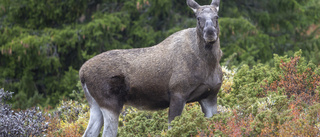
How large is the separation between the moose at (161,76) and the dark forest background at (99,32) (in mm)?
8593

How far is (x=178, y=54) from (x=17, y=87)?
11607 mm

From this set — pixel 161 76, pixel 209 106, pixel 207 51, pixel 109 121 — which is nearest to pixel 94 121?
pixel 109 121

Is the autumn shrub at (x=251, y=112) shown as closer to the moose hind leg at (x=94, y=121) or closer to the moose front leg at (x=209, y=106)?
the moose front leg at (x=209, y=106)

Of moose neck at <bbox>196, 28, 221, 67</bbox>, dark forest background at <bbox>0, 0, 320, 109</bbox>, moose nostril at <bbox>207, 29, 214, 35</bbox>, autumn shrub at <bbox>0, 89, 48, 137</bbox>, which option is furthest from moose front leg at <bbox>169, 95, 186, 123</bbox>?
dark forest background at <bbox>0, 0, 320, 109</bbox>

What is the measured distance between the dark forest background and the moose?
859 centimetres

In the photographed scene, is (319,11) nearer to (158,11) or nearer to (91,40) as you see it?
(158,11)

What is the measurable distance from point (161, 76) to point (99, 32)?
9.69 meters

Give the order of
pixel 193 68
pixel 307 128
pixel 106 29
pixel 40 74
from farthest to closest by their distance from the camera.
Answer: pixel 40 74 < pixel 106 29 < pixel 193 68 < pixel 307 128

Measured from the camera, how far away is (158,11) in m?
17.3

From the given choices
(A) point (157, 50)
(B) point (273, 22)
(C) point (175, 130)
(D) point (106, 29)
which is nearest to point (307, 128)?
(C) point (175, 130)

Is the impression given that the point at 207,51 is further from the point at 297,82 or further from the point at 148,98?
the point at 297,82

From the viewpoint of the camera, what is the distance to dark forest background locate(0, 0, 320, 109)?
16688 mm

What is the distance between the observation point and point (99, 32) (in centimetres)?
1655

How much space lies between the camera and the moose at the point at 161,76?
6.94 m
